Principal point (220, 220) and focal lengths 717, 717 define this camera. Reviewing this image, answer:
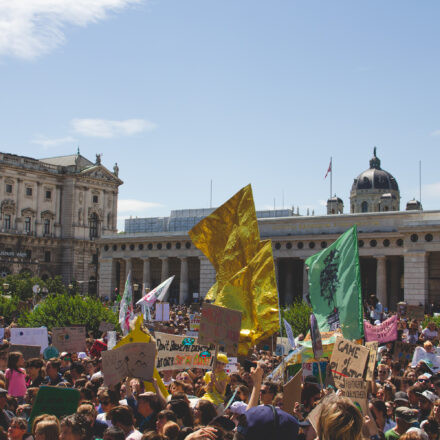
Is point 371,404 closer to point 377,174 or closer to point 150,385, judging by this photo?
point 150,385

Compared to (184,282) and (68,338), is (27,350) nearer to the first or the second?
(68,338)

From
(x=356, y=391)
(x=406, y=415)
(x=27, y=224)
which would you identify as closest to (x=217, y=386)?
(x=356, y=391)

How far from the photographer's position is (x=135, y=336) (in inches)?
410

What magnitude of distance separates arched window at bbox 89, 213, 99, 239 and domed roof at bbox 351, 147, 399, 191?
5842cm

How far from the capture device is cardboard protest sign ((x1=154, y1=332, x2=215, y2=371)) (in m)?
10.6

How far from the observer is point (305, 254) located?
5859 cm

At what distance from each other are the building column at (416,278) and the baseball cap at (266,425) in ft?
158

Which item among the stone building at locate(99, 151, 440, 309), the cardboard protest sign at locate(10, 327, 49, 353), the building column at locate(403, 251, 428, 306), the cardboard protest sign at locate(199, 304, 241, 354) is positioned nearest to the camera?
the cardboard protest sign at locate(199, 304, 241, 354)

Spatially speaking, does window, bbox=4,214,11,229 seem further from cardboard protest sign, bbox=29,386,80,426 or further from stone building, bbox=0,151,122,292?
cardboard protest sign, bbox=29,386,80,426

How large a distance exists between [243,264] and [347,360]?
9.23 m

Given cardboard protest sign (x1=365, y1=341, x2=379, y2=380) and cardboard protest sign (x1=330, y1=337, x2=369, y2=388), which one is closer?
cardboard protest sign (x1=330, y1=337, x2=369, y2=388)

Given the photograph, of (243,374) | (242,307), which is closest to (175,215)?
(242,307)

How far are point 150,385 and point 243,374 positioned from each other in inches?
101

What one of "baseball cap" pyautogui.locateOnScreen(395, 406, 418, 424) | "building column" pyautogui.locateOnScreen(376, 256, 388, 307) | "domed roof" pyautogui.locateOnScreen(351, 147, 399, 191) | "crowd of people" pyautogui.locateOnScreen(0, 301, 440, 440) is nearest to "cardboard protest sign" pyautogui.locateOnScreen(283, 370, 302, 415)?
"crowd of people" pyautogui.locateOnScreen(0, 301, 440, 440)
